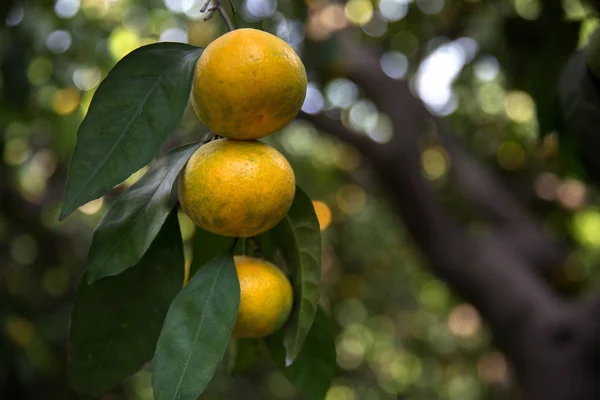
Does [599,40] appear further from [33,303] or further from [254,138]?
[33,303]

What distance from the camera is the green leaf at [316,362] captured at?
0.73m

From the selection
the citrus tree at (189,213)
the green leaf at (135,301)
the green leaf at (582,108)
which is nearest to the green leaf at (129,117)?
the citrus tree at (189,213)

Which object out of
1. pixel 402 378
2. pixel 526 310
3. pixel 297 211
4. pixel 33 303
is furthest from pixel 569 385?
pixel 402 378

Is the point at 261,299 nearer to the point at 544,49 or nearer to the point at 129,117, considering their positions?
the point at 129,117

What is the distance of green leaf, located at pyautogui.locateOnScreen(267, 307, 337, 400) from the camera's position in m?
0.73

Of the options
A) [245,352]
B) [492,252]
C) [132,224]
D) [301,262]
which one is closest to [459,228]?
[492,252]

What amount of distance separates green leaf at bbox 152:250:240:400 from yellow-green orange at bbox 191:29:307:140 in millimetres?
155

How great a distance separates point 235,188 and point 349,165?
11.0ft

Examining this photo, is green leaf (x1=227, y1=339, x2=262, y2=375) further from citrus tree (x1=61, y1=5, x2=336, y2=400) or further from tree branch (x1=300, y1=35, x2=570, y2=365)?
tree branch (x1=300, y1=35, x2=570, y2=365)

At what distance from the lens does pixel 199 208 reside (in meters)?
0.60

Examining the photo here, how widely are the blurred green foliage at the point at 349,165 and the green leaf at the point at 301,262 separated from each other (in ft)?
0.85

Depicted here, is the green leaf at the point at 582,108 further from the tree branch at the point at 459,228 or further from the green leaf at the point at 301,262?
the tree branch at the point at 459,228

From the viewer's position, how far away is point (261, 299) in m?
0.63

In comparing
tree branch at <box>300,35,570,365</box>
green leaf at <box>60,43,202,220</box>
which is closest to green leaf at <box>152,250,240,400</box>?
green leaf at <box>60,43,202,220</box>
